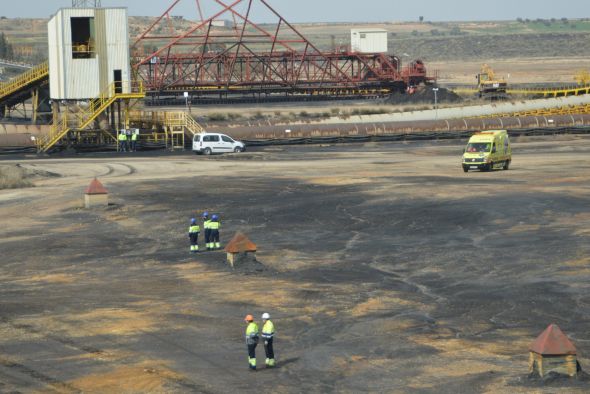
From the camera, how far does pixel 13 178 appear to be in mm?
53625

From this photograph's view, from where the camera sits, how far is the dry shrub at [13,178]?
173 ft

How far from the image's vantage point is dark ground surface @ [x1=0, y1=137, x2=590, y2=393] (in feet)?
72.0

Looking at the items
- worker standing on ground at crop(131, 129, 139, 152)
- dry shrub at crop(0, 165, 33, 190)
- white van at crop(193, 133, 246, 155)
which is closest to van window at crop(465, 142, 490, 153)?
white van at crop(193, 133, 246, 155)

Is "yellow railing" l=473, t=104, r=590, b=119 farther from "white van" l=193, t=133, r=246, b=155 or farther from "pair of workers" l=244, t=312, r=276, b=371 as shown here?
"pair of workers" l=244, t=312, r=276, b=371

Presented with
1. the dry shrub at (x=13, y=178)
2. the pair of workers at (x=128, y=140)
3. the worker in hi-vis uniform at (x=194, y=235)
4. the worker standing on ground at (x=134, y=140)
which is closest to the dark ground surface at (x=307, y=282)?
the worker in hi-vis uniform at (x=194, y=235)

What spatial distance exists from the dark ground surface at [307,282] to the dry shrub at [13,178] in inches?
50.7

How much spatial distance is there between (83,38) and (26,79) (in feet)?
28.0

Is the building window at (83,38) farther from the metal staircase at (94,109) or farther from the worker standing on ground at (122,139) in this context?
the worker standing on ground at (122,139)

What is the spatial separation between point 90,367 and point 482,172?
3381 cm

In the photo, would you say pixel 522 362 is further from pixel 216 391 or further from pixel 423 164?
pixel 423 164

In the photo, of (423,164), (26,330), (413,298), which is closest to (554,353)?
(413,298)

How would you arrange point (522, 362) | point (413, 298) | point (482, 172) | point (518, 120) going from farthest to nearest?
1. point (518, 120)
2. point (482, 172)
3. point (413, 298)
4. point (522, 362)

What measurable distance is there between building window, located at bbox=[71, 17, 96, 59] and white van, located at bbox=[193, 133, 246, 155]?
331 inches

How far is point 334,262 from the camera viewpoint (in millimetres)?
33062
